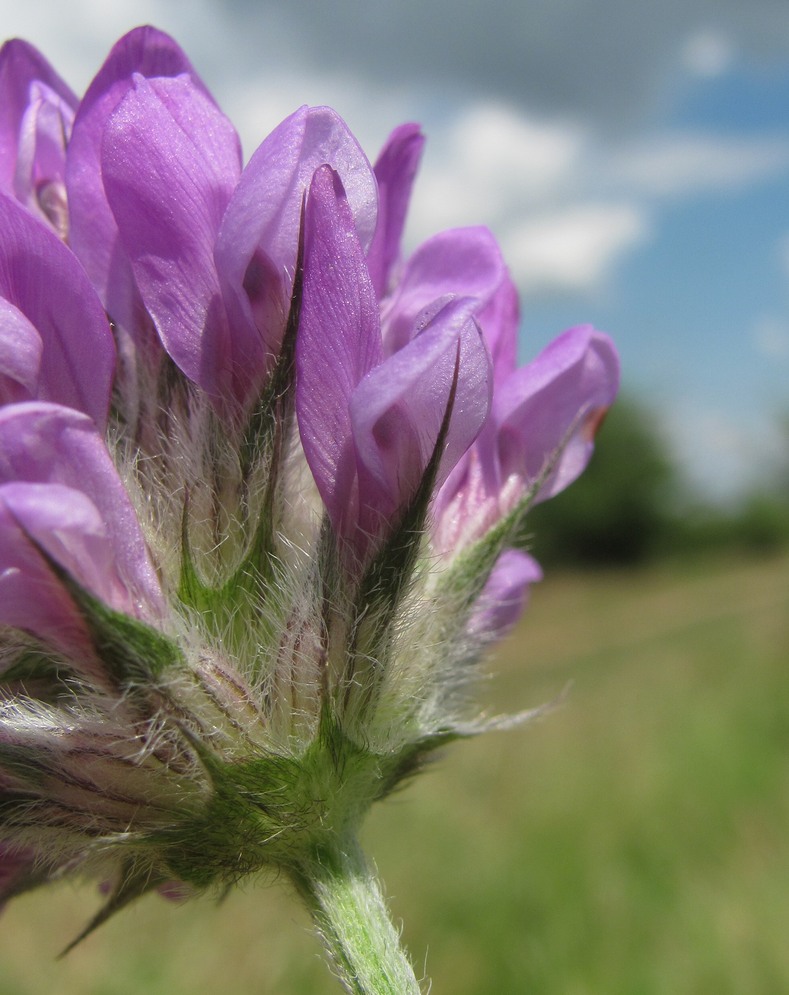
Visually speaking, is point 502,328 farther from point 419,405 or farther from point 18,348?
point 18,348

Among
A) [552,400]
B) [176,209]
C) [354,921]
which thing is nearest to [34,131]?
[176,209]

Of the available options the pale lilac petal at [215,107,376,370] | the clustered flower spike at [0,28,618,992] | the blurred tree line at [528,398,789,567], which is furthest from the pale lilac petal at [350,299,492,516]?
the blurred tree line at [528,398,789,567]

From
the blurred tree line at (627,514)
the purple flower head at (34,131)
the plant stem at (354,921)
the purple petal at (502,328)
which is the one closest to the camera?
the plant stem at (354,921)

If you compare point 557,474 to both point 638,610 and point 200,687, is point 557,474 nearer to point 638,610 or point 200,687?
point 200,687

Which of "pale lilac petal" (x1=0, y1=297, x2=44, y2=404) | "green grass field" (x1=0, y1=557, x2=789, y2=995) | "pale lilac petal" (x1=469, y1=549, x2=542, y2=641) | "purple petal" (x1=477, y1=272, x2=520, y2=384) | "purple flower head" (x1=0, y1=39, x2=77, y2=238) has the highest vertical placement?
"purple flower head" (x1=0, y1=39, x2=77, y2=238)

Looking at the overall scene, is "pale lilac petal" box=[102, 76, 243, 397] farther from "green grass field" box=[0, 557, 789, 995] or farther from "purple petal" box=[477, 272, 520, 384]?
"green grass field" box=[0, 557, 789, 995]

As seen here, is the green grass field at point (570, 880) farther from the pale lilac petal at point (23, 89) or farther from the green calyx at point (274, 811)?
the pale lilac petal at point (23, 89)

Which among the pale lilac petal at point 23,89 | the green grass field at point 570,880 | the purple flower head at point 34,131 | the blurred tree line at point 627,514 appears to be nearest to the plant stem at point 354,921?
the green grass field at point 570,880
